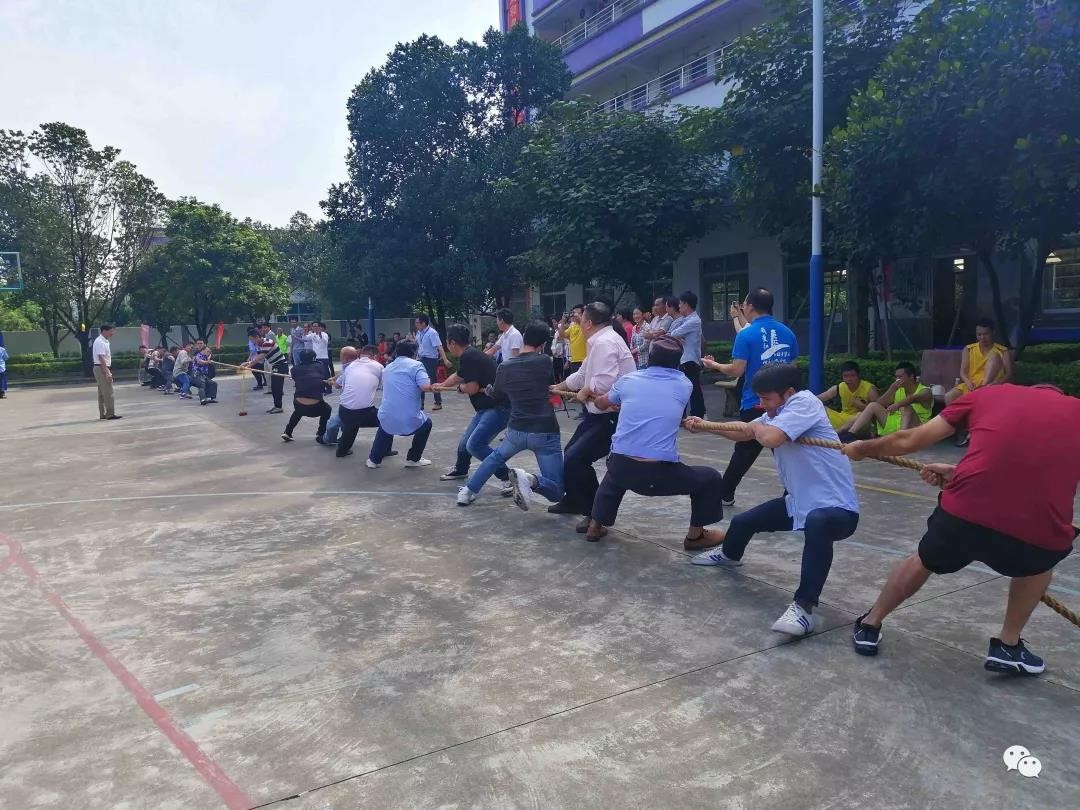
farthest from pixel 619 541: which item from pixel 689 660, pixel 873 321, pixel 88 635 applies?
pixel 873 321

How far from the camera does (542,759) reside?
10.4 ft

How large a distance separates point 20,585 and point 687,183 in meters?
14.5

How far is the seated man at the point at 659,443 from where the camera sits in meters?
5.51

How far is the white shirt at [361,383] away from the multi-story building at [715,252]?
7783mm

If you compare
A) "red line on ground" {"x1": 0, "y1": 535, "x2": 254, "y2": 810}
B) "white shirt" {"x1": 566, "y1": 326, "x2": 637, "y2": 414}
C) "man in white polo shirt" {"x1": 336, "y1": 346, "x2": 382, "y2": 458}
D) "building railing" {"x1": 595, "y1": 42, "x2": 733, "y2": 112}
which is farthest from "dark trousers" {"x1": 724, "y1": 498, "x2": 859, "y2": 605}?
"building railing" {"x1": 595, "y1": 42, "x2": 733, "y2": 112}

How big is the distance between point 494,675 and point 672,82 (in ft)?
80.3

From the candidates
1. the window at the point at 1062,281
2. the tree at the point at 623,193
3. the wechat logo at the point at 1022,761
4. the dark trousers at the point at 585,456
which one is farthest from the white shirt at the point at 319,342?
the wechat logo at the point at 1022,761

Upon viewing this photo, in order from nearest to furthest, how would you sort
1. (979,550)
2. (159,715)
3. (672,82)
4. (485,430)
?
(979,550) → (159,715) → (485,430) → (672,82)

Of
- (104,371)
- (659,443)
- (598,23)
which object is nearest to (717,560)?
(659,443)

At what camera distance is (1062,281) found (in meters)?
15.7

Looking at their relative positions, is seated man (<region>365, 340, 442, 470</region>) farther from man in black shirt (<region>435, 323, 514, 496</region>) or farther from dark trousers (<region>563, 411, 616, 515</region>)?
dark trousers (<region>563, 411, 616, 515</region>)

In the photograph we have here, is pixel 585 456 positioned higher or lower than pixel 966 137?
lower

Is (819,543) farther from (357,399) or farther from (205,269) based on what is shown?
(205,269)

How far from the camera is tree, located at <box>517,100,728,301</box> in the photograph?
16797 mm
